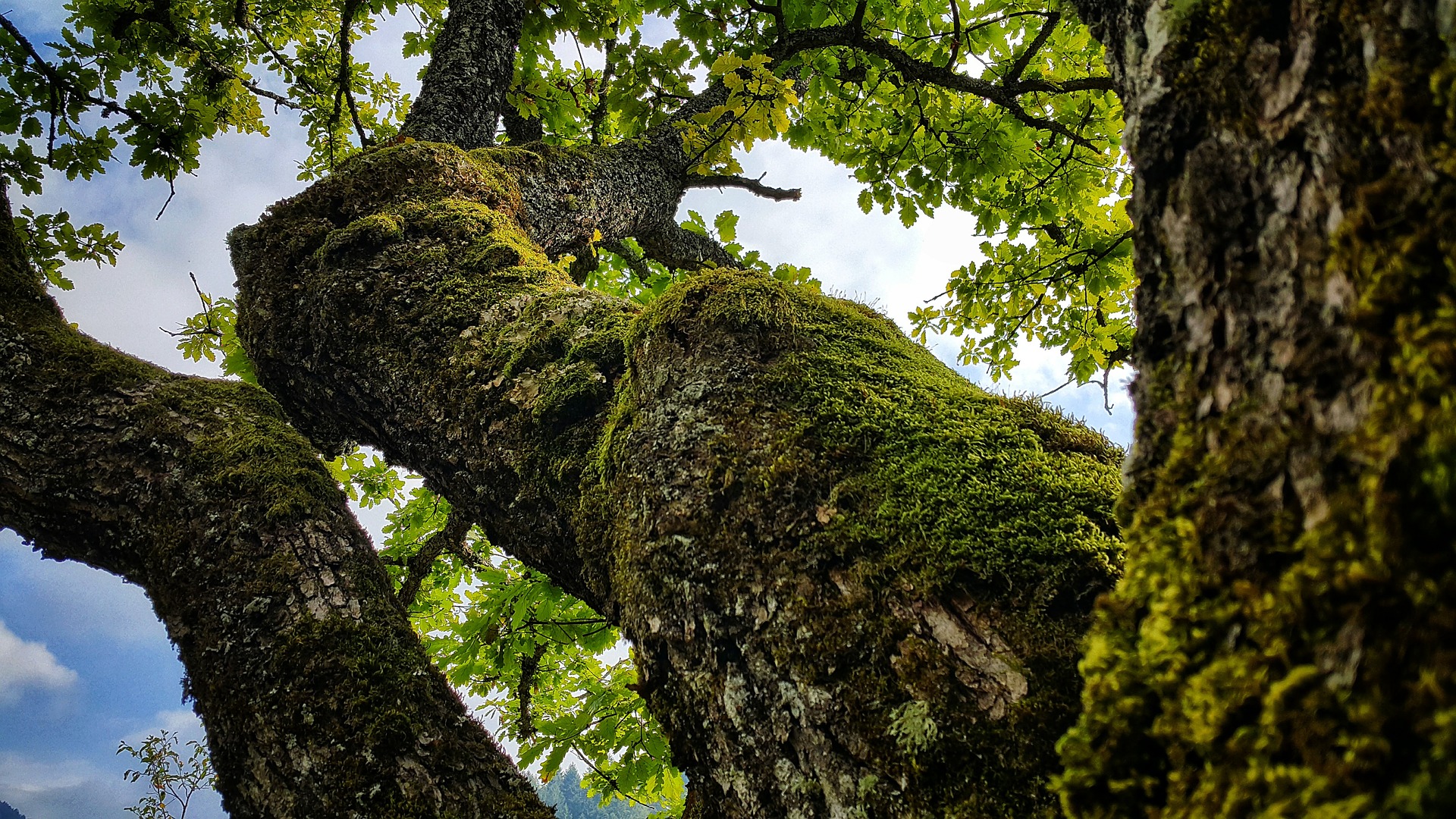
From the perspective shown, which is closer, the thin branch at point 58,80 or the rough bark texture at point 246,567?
the rough bark texture at point 246,567

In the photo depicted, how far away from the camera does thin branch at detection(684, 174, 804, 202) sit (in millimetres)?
5363

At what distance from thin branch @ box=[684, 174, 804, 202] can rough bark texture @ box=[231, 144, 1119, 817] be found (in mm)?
2766

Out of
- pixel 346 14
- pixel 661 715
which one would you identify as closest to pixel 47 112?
pixel 346 14

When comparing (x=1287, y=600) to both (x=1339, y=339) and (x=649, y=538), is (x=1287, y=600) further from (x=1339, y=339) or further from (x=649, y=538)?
(x=649, y=538)

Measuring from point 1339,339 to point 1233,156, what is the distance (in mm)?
331

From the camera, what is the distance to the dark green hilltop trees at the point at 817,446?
0.69 m

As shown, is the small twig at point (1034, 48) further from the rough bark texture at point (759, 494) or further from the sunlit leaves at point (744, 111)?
the rough bark texture at point (759, 494)

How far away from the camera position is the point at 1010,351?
616 cm

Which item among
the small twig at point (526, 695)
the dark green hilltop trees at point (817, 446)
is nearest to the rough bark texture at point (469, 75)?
the dark green hilltop trees at point (817, 446)

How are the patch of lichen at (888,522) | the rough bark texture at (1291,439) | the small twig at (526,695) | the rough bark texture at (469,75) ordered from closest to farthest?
the rough bark texture at (1291,439), the patch of lichen at (888,522), the rough bark texture at (469,75), the small twig at (526,695)

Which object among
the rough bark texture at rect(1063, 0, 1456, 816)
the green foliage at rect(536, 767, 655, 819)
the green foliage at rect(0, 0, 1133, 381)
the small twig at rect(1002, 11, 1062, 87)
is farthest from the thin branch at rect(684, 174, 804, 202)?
the green foliage at rect(536, 767, 655, 819)

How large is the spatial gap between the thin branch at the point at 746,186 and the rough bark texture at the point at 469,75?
1537mm

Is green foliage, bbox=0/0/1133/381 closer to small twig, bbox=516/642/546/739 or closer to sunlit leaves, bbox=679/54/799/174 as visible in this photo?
sunlit leaves, bbox=679/54/799/174

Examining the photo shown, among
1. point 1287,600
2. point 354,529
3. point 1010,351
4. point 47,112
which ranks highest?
point 47,112
